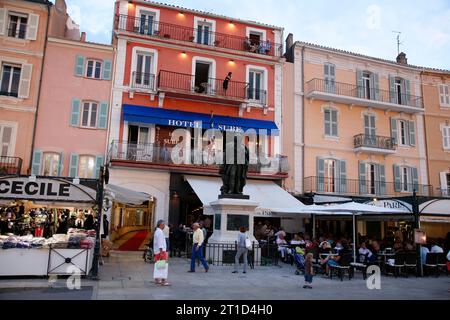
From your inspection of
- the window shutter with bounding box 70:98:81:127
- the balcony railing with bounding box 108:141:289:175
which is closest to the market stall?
the balcony railing with bounding box 108:141:289:175

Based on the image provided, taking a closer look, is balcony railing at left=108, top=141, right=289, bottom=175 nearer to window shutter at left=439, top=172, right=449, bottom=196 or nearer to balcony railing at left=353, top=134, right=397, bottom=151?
balcony railing at left=353, top=134, right=397, bottom=151

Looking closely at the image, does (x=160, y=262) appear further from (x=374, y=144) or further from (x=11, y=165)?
(x=374, y=144)

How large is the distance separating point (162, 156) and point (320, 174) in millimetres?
8796

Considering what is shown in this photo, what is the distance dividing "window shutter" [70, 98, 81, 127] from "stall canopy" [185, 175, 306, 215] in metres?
5.83


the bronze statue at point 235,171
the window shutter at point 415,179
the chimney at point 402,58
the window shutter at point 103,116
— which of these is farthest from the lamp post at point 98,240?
the chimney at point 402,58

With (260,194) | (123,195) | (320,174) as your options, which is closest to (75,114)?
(123,195)

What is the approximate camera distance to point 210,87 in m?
21.1

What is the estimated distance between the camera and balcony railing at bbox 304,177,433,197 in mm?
21875

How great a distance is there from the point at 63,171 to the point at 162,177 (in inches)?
178

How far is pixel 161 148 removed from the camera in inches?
771

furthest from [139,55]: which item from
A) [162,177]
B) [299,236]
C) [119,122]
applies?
[299,236]

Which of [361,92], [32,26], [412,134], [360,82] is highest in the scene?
[32,26]

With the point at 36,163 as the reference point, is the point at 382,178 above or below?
above

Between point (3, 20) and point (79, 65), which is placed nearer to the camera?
point (3, 20)
